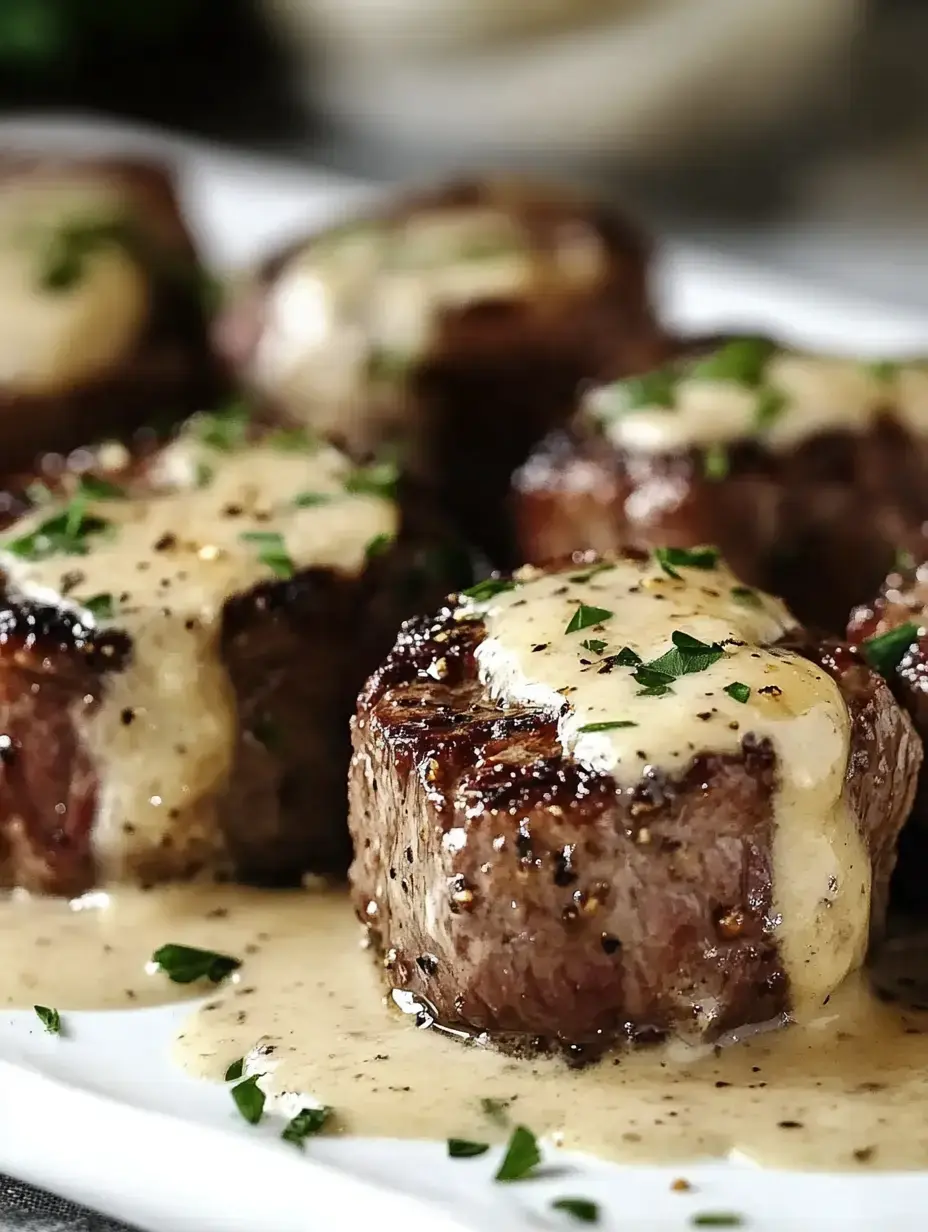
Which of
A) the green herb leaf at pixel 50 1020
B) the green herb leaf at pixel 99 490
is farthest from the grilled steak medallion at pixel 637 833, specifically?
the green herb leaf at pixel 99 490

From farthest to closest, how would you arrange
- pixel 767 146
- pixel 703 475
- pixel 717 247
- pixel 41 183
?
pixel 767 146
pixel 717 247
pixel 41 183
pixel 703 475

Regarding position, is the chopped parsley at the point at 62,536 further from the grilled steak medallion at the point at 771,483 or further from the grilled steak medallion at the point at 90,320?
the grilled steak medallion at the point at 90,320

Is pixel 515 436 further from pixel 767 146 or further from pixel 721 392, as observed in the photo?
pixel 767 146

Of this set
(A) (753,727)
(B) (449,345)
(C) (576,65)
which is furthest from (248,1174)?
(C) (576,65)

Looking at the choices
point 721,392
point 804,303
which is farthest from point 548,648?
point 804,303

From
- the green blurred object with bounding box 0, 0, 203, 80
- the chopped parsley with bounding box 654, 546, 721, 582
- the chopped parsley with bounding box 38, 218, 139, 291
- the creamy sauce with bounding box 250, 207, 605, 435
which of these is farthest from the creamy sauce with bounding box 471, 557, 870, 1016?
the green blurred object with bounding box 0, 0, 203, 80

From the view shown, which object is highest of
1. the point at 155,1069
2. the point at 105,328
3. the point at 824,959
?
the point at 105,328

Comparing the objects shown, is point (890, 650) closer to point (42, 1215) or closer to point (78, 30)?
point (42, 1215)
